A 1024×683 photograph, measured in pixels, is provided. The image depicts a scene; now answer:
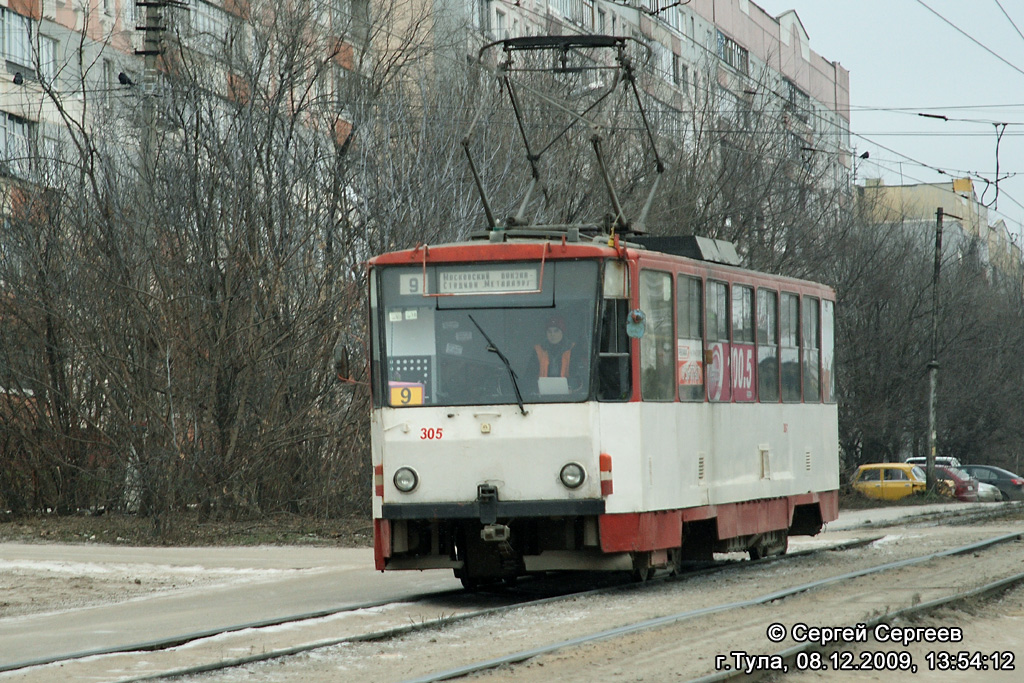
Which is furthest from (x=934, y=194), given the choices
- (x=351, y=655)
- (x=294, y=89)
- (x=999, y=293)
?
(x=351, y=655)

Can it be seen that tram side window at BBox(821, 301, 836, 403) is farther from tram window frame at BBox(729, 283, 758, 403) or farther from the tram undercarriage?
the tram undercarriage

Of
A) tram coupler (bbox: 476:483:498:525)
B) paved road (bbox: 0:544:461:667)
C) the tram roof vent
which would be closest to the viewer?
paved road (bbox: 0:544:461:667)

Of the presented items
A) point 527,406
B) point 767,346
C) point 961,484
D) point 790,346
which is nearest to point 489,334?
point 527,406

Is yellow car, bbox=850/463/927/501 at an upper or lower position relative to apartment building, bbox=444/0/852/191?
lower

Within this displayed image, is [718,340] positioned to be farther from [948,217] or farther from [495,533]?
[948,217]

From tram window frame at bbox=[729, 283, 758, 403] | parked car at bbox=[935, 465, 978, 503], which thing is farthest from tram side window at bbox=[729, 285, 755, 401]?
parked car at bbox=[935, 465, 978, 503]

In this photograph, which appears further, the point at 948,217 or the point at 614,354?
the point at 948,217

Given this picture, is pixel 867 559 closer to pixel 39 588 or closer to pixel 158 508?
pixel 39 588

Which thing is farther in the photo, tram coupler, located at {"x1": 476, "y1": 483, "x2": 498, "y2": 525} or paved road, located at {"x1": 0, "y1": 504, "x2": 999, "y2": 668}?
tram coupler, located at {"x1": 476, "y1": 483, "x2": 498, "y2": 525}

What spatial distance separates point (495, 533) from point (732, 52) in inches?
2041

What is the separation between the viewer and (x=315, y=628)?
1136cm

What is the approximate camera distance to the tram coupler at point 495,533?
12.6 m

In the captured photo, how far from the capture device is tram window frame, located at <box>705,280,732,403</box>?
48.1 feet

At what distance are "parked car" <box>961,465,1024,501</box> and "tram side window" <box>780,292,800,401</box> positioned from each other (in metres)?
31.4
